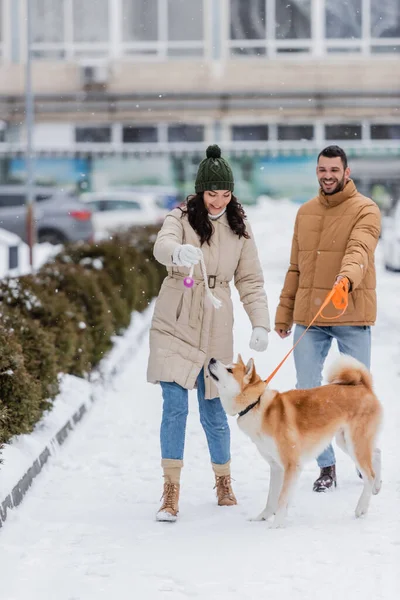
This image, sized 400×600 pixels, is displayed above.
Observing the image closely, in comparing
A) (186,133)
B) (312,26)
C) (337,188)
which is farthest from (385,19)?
(337,188)

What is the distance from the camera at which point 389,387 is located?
377 inches

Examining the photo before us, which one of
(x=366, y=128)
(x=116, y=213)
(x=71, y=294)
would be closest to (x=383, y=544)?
(x=71, y=294)

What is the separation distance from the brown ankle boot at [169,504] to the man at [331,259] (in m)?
0.95

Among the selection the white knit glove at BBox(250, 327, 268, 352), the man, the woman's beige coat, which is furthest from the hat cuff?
the white knit glove at BBox(250, 327, 268, 352)

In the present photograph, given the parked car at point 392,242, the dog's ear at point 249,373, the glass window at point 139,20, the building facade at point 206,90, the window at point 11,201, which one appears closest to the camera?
the dog's ear at point 249,373

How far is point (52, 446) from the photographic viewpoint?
23.5 feet

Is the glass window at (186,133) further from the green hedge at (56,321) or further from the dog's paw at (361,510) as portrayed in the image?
the dog's paw at (361,510)

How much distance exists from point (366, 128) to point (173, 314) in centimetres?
3318

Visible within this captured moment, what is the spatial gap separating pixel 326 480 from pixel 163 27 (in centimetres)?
3427

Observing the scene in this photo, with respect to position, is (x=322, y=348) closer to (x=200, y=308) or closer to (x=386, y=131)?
(x=200, y=308)

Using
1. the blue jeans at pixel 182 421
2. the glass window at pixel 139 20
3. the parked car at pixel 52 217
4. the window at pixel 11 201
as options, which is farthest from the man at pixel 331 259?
the glass window at pixel 139 20

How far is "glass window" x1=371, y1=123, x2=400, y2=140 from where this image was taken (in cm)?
3747

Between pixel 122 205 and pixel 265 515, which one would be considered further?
pixel 122 205

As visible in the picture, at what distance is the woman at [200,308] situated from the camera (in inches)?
220
